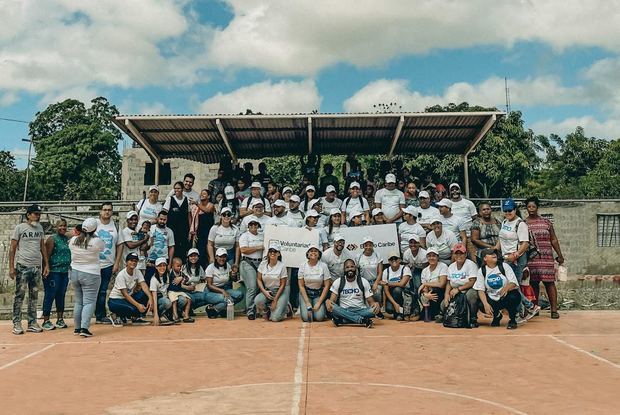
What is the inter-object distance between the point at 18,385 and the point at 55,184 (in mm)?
46075

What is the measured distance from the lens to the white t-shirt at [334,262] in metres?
10.5

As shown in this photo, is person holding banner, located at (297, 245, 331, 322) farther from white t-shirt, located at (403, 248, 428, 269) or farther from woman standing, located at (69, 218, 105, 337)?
woman standing, located at (69, 218, 105, 337)

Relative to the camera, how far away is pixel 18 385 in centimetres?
623

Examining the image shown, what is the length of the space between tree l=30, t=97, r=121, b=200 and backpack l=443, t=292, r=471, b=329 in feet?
131

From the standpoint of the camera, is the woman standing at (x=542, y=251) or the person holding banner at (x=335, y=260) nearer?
the woman standing at (x=542, y=251)

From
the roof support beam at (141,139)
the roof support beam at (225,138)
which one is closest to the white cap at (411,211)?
the roof support beam at (225,138)

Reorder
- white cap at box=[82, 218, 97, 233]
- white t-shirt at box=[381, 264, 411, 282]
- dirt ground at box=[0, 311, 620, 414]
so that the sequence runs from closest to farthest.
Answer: dirt ground at box=[0, 311, 620, 414] < white cap at box=[82, 218, 97, 233] < white t-shirt at box=[381, 264, 411, 282]

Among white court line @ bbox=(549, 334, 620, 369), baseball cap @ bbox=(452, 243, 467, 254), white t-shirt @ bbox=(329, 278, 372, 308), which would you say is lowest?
white court line @ bbox=(549, 334, 620, 369)

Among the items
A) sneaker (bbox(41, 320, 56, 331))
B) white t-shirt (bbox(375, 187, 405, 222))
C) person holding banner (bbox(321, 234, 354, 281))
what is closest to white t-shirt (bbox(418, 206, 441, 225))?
white t-shirt (bbox(375, 187, 405, 222))

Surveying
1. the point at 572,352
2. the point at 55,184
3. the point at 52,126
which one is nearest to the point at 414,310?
the point at 572,352

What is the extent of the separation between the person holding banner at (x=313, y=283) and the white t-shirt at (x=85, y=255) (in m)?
3.33

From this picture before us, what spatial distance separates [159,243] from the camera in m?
10.6

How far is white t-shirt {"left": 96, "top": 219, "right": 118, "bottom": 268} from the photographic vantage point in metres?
10.1

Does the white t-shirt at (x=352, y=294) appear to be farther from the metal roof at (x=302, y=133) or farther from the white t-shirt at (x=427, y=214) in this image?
the metal roof at (x=302, y=133)
